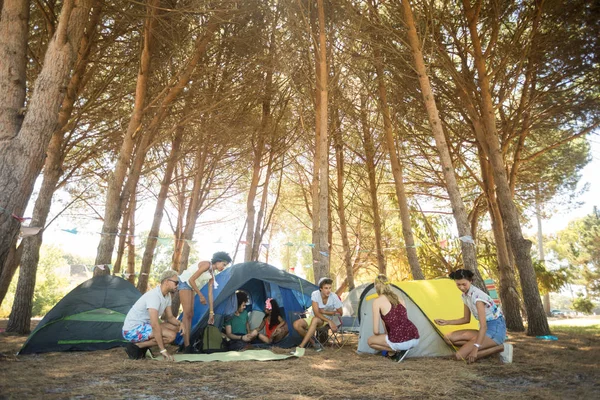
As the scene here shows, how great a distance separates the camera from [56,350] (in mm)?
5152

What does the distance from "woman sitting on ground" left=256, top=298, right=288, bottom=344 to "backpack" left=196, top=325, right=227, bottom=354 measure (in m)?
0.72

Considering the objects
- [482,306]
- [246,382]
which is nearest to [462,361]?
[482,306]

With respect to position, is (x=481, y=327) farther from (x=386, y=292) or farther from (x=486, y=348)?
(x=386, y=292)

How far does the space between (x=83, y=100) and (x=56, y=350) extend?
514 cm

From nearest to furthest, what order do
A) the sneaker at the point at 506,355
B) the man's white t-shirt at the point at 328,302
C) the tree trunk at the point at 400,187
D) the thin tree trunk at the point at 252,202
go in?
the sneaker at the point at 506,355 → the man's white t-shirt at the point at 328,302 → the tree trunk at the point at 400,187 → the thin tree trunk at the point at 252,202

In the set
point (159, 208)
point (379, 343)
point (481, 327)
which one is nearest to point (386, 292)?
point (379, 343)

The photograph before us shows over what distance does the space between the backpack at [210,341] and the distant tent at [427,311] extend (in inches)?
65.5

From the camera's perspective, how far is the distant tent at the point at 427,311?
480 cm

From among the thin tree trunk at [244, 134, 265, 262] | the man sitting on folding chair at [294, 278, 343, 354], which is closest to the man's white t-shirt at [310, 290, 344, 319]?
the man sitting on folding chair at [294, 278, 343, 354]

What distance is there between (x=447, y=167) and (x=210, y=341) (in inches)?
150

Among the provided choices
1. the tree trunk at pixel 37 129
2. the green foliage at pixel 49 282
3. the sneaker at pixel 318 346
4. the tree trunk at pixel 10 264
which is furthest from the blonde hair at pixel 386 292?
the green foliage at pixel 49 282

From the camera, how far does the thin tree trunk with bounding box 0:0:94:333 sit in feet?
12.7

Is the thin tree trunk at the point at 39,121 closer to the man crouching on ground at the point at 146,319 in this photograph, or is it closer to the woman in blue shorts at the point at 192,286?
the man crouching on ground at the point at 146,319

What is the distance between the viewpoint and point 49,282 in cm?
2111
